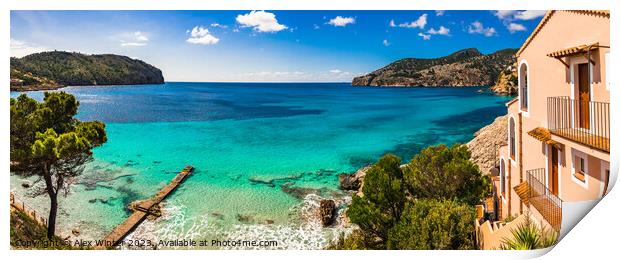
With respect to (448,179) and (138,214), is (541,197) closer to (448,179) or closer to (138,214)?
(448,179)

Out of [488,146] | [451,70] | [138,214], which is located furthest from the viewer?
[451,70]

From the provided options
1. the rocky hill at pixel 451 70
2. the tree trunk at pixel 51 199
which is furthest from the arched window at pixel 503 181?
the tree trunk at pixel 51 199

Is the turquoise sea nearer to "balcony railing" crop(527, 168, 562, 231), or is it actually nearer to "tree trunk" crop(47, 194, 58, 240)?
"tree trunk" crop(47, 194, 58, 240)

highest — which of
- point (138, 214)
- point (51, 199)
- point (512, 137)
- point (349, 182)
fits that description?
point (512, 137)

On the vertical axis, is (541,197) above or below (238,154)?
above

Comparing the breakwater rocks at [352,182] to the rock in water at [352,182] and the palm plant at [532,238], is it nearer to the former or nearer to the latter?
the rock in water at [352,182]

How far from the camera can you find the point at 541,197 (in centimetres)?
582

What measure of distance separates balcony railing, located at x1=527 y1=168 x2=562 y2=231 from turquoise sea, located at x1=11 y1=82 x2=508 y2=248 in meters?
4.56

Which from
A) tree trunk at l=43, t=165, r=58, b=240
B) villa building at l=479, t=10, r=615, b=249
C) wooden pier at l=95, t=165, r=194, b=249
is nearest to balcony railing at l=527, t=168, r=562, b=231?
villa building at l=479, t=10, r=615, b=249

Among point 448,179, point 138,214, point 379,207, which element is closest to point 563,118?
point 448,179

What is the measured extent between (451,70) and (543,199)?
12514mm

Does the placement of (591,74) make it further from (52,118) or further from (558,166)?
(52,118)
